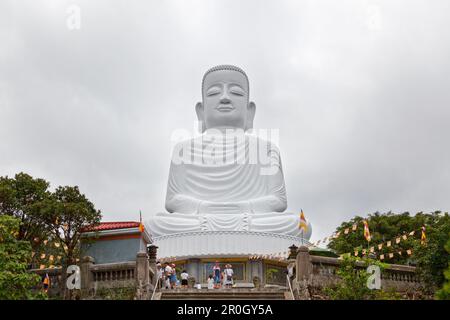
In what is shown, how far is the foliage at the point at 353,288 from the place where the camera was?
16.0m

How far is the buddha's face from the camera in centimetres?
3023

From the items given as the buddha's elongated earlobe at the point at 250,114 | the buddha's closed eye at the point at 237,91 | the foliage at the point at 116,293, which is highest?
the buddha's closed eye at the point at 237,91

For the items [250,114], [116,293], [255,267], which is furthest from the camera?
[250,114]

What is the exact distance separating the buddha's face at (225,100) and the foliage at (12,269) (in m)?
15.0

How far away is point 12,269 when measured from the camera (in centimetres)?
1500

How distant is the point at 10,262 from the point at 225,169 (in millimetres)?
15207

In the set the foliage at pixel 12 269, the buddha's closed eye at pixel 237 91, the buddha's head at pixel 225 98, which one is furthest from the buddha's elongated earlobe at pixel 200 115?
the foliage at pixel 12 269

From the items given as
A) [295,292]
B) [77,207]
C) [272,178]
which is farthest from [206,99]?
[295,292]

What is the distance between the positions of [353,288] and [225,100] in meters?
15.3

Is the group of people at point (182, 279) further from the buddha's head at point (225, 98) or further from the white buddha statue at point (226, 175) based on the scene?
the buddha's head at point (225, 98)

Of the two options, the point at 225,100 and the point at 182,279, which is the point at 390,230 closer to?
the point at 225,100

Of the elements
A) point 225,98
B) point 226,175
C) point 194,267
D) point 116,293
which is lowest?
point 116,293

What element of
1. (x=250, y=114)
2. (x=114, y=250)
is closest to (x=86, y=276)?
(x=114, y=250)
